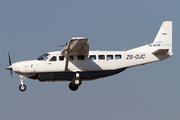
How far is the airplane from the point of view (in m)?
27.5

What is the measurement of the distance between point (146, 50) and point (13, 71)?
11073mm

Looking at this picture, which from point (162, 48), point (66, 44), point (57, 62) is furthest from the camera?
point (162, 48)

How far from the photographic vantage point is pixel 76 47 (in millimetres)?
26359

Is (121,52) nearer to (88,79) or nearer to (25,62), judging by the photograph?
(88,79)

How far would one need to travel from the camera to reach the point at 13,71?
91.0 feet

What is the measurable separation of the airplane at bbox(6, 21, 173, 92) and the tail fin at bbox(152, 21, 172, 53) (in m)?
1.02

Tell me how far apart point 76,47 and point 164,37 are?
840cm

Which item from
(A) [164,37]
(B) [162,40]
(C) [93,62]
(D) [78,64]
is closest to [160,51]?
(B) [162,40]

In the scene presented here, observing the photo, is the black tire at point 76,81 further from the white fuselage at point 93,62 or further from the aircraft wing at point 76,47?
the aircraft wing at point 76,47

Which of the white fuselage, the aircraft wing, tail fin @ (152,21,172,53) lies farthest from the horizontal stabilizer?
the aircraft wing

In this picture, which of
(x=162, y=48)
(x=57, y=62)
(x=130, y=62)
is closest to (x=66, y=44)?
(x=57, y=62)

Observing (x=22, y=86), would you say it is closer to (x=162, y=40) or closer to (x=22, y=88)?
(x=22, y=88)

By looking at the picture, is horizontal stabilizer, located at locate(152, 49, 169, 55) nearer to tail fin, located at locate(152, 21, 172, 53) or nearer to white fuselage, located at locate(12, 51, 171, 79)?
white fuselage, located at locate(12, 51, 171, 79)

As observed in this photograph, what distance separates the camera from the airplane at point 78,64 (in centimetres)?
2755
